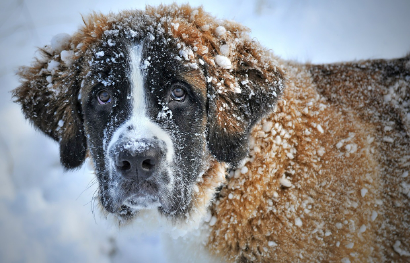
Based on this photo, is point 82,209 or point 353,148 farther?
point 82,209

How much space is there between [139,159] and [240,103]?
791 millimetres

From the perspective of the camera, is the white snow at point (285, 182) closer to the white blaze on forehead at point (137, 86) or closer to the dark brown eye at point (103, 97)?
the white blaze on forehead at point (137, 86)

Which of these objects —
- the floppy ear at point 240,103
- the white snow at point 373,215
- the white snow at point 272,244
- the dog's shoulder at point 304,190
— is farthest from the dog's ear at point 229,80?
the white snow at point 373,215

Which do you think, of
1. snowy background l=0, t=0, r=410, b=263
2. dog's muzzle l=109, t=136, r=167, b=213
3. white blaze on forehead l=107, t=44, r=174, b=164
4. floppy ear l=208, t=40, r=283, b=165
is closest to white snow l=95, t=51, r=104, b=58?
white blaze on forehead l=107, t=44, r=174, b=164

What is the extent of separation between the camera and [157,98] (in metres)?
1.80

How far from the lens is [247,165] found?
81.0 inches

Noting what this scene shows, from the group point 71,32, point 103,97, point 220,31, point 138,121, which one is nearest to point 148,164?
point 138,121

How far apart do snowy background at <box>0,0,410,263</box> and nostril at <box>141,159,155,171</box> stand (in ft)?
3.28

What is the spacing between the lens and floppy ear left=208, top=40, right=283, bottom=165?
6.40 feet

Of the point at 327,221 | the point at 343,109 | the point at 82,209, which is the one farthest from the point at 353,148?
the point at 82,209

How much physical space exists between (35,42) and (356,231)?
449 cm

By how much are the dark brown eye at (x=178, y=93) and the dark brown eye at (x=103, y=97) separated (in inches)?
17.0

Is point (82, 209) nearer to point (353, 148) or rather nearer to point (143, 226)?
point (143, 226)

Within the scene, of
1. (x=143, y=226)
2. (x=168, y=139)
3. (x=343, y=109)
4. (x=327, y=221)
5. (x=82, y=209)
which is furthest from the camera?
(x=82, y=209)
